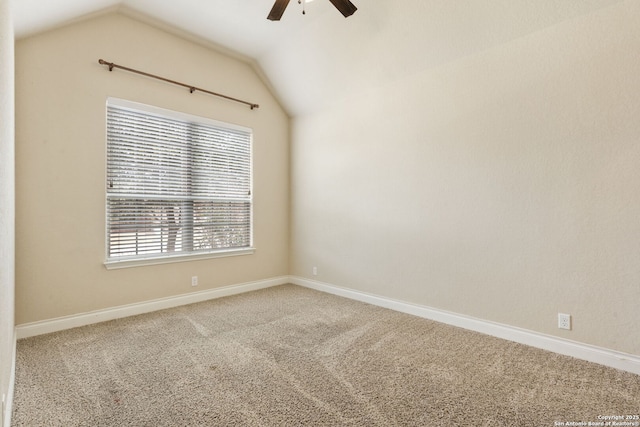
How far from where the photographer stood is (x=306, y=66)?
405cm

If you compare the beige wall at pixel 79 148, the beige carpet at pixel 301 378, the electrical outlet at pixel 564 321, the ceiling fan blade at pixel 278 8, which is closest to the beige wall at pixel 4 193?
the beige carpet at pixel 301 378

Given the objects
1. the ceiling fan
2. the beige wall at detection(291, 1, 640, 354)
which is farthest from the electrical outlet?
the ceiling fan

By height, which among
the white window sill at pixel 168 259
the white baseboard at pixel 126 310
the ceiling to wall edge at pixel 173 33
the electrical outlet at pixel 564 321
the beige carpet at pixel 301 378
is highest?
the ceiling to wall edge at pixel 173 33

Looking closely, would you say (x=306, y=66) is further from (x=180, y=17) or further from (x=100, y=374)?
(x=100, y=374)

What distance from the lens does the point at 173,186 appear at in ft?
12.4

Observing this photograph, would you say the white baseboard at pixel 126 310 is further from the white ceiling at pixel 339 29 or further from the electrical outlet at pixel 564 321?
the electrical outlet at pixel 564 321

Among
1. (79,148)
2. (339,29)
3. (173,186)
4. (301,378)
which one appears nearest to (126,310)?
(173,186)

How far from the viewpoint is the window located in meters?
3.38

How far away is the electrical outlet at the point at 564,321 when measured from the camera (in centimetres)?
251

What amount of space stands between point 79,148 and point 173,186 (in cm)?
96

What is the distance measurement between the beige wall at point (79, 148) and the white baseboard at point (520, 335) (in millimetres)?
2298

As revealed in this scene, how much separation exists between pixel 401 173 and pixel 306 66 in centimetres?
184

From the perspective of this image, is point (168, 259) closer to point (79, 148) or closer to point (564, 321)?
point (79, 148)

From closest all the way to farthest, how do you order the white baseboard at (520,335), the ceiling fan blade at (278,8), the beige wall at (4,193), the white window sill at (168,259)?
the beige wall at (4,193) < the white baseboard at (520,335) < the ceiling fan blade at (278,8) < the white window sill at (168,259)
